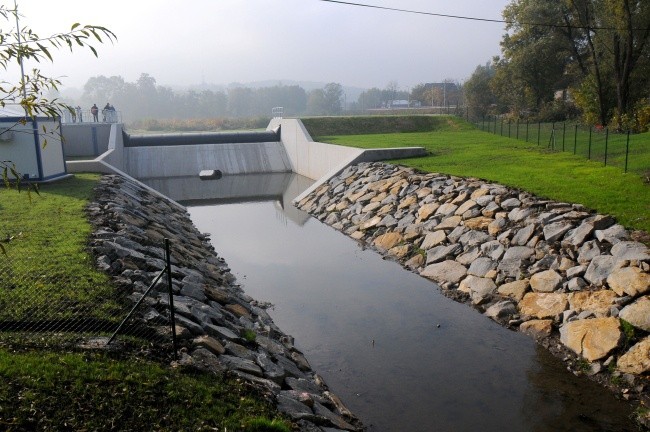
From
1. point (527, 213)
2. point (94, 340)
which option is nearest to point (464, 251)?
point (527, 213)

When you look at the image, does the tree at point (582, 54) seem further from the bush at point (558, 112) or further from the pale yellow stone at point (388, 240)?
the pale yellow stone at point (388, 240)

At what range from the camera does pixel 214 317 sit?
8.72 meters

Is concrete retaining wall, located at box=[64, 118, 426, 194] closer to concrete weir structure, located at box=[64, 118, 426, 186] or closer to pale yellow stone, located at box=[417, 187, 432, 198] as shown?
concrete weir structure, located at box=[64, 118, 426, 186]

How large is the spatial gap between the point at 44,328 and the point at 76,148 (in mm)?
30262

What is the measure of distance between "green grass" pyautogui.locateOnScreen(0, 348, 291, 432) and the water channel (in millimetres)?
2307

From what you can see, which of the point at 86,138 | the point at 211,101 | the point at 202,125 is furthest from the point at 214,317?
the point at 211,101

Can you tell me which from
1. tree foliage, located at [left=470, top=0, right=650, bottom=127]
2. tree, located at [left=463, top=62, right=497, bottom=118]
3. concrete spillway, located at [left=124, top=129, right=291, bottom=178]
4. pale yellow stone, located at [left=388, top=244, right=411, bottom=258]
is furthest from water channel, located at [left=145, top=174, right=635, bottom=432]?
tree, located at [left=463, top=62, right=497, bottom=118]

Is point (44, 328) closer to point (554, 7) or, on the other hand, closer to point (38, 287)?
point (38, 287)

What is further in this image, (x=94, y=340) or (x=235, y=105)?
(x=235, y=105)

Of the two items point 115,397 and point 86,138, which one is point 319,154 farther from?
point 115,397

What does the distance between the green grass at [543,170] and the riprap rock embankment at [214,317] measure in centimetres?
699

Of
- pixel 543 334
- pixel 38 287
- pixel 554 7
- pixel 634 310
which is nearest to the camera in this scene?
pixel 38 287

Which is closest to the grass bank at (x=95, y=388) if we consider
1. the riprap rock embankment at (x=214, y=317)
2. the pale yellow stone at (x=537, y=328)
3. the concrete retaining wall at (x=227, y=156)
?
Answer: the riprap rock embankment at (x=214, y=317)

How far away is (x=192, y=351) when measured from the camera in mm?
6945
